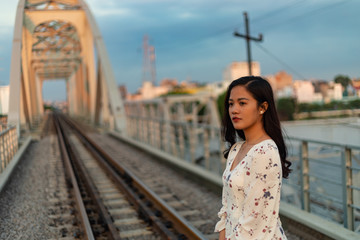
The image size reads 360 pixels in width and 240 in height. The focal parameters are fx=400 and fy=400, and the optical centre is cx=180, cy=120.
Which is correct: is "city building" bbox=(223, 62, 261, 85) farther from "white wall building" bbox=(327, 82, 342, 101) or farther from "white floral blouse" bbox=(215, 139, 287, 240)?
"white floral blouse" bbox=(215, 139, 287, 240)

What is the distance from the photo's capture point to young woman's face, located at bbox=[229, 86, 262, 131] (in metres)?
1.84

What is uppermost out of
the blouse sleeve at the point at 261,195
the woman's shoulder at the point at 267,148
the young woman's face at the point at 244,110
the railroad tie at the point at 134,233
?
the young woman's face at the point at 244,110

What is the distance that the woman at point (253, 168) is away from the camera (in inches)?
67.0

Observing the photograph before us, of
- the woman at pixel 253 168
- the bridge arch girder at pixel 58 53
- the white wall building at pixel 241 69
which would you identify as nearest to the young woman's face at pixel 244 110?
the woman at pixel 253 168

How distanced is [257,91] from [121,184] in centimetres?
609

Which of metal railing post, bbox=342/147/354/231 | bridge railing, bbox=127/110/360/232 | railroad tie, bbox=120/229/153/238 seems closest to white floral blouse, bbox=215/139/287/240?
bridge railing, bbox=127/110/360/232

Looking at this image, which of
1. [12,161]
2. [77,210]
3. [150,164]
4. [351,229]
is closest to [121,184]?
[77,210]

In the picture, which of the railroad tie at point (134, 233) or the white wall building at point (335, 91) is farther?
the white wall building at point (335, 91)

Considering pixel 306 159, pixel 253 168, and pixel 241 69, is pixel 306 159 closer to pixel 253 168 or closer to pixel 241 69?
pixel 253 168

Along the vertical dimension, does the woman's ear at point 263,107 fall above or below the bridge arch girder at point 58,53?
below

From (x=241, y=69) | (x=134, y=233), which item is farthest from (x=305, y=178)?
(x=241, y=69)

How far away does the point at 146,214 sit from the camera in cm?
554

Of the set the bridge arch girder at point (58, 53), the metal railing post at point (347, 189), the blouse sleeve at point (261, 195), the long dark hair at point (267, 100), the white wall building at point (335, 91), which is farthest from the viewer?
the bridge arch girder at point (58, 53)

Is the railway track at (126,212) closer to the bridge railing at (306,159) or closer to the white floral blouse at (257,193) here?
the bridge railing at (306,159)
